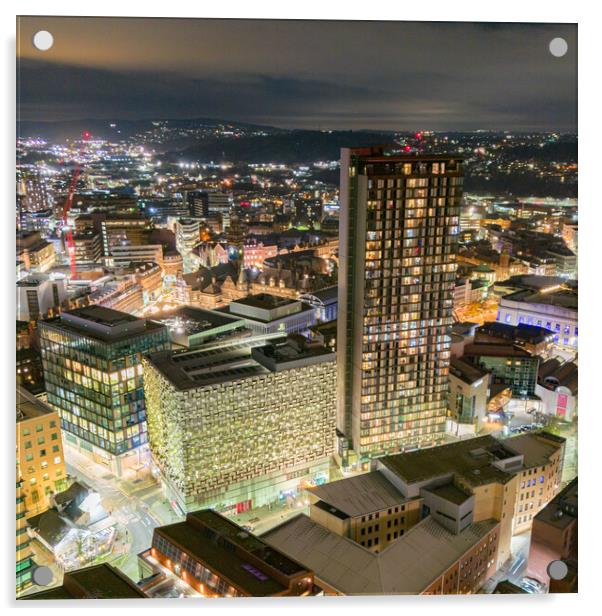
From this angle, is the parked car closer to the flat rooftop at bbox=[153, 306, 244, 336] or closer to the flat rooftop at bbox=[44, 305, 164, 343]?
the flat rooftop at bbox=[44, 305, 164, 343]

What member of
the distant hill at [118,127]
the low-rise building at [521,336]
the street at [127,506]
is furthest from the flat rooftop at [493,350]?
the distant hill at [118,127]

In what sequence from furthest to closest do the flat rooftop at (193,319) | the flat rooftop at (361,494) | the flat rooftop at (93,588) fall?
the flat rooftop at (193,319)
the flat rooftop at (361,494)
the flat rooftop at (93,588)

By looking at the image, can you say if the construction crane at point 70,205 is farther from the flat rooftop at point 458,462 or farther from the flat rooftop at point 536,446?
the flat rooftop at point 536,446

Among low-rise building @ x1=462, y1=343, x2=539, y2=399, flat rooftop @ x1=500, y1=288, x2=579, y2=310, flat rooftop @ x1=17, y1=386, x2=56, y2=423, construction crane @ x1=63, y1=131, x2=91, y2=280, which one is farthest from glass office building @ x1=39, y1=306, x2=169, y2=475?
flat rooftop @ x1=500, y1=288, x2=579, y2=310

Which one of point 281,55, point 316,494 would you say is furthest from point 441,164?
point 316,494

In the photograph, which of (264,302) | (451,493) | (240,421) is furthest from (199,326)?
(451,493)
